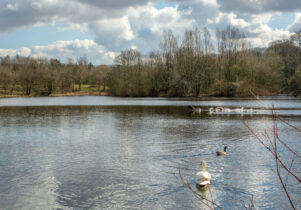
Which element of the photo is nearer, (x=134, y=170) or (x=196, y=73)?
(x=134, y=170)

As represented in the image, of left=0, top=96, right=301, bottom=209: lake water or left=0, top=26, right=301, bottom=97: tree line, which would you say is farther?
left=0, top=26, right=301, bottom=97: tree line

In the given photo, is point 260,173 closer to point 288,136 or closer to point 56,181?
point 56,181

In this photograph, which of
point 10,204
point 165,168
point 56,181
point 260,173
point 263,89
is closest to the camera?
point 10,204

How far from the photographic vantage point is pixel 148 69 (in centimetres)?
8256

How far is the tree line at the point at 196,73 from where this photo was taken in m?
71.0

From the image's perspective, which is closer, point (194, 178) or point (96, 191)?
point (96, 191)

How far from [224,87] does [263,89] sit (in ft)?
29.0

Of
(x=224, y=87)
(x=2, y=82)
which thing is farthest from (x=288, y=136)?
(x=2, y=82)

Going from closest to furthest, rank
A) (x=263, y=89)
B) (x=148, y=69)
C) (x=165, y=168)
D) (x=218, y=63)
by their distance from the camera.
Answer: (x=165, y=168) → (x=263, y=89) → (x=218, y=63) → (x=148, y=69)

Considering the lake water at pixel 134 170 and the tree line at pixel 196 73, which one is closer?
the lake water at pixel 134 170

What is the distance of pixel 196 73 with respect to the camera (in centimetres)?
7100

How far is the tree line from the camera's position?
71000mm

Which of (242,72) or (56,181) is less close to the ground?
(242,72)

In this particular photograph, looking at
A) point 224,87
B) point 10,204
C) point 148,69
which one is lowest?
point 10,204
